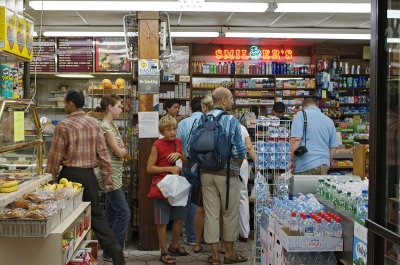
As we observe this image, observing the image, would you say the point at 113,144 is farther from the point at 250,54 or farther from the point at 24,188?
the point at 250,54

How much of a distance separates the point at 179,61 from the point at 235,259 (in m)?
6.18

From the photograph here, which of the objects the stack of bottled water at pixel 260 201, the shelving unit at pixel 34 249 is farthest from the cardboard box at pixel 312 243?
the shelving unit at pixel 34 249

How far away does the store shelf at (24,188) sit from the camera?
9.07 feet

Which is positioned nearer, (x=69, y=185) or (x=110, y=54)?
(x=69, y=185)

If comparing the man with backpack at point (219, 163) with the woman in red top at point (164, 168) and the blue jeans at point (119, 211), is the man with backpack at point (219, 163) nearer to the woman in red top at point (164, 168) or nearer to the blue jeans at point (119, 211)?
the woman in red top at point (164, 168)

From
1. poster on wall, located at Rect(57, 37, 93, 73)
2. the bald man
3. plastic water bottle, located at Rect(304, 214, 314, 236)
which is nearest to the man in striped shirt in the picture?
the bald man

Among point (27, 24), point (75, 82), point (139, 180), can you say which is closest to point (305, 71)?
point (75, 82)

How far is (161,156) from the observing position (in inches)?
210

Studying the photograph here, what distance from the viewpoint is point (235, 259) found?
17.4 feet

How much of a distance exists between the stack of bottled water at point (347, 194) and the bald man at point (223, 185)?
956 millimetres

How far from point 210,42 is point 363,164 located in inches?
250

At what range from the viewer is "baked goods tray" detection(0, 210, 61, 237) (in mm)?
2908

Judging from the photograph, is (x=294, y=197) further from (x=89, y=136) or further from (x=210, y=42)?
(x=210, y=42)

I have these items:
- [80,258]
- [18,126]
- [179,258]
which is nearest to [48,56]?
[179,258]
